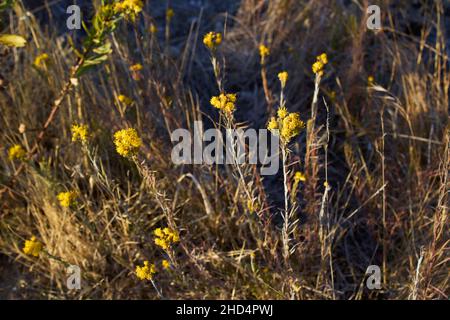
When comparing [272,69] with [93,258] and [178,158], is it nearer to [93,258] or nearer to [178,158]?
[178,158]

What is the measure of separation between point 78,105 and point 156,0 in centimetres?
130

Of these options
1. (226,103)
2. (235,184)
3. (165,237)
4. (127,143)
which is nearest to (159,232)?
(165,237)

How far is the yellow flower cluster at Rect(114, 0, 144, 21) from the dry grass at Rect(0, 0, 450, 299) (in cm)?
7

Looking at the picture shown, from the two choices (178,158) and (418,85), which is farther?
(418,85)

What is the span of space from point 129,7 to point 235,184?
0.75 metres

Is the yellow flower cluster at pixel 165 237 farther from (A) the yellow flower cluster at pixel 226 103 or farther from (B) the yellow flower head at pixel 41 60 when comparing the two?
(B) the yellow flower head at pixel 41 60

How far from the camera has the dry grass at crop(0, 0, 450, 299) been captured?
5.80ft

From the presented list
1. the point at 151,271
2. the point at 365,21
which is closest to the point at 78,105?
the point at 151,271

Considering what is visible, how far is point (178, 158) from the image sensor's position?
2080mm

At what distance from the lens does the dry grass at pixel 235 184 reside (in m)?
1.77

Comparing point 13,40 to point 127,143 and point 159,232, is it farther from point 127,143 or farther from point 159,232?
point 159,232

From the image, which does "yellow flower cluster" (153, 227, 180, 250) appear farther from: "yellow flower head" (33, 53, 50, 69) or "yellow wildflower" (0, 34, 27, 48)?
"yellow flower head" (33, 53, 50, 69)

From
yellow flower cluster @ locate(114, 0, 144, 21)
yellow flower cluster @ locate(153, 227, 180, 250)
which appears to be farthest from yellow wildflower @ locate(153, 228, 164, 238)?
yellow flower cluster @ locate(114, 0, 144, 21)
